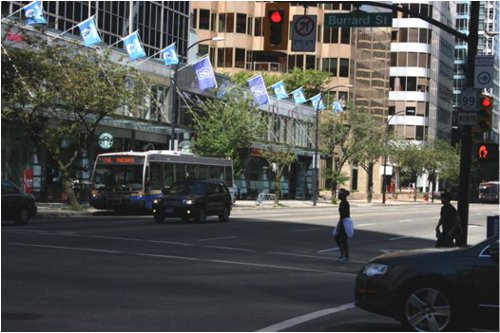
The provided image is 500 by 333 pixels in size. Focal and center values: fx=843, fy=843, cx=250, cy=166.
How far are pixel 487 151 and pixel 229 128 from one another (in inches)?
1438

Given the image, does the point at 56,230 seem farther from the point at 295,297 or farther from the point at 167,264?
the point at 295,297

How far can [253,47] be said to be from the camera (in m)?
93.2

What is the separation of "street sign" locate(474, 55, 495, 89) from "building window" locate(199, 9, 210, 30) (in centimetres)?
7367

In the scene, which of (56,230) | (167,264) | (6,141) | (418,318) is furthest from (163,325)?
(6,141)

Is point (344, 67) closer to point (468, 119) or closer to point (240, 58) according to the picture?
point (240, 58)

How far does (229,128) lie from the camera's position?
55219 mm

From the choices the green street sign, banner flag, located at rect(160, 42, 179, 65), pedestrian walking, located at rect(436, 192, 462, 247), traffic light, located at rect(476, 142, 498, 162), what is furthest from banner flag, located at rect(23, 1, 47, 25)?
pedestrian walking, located at rect(436, 192, 462, 247)

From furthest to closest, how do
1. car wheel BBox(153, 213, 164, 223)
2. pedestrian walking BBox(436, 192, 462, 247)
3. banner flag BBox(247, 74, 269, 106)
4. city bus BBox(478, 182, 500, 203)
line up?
1. city bus BBox(478, 182, 500, 203)
2. banner flag BBox(247, 74, 269, 106)
3. car wheel BBox(153, 213, 164, 223)
4. pedestrian walking BBox(436, 192, 462, 247)

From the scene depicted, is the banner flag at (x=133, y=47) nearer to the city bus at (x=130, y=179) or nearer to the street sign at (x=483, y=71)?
the city bus at (x=130, y=179)

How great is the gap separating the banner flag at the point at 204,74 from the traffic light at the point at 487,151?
39.1 meters

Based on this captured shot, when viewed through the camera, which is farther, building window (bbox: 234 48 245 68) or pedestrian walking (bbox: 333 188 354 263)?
building window (bbox: 234 48 245 68)

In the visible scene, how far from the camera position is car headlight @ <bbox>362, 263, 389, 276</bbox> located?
9789 mm

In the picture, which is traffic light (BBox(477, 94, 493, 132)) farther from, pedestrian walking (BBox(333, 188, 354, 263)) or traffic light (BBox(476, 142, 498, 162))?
pedestrian walking (BBox(333, 188, 354, 263))

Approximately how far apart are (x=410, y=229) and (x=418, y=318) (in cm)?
2620
